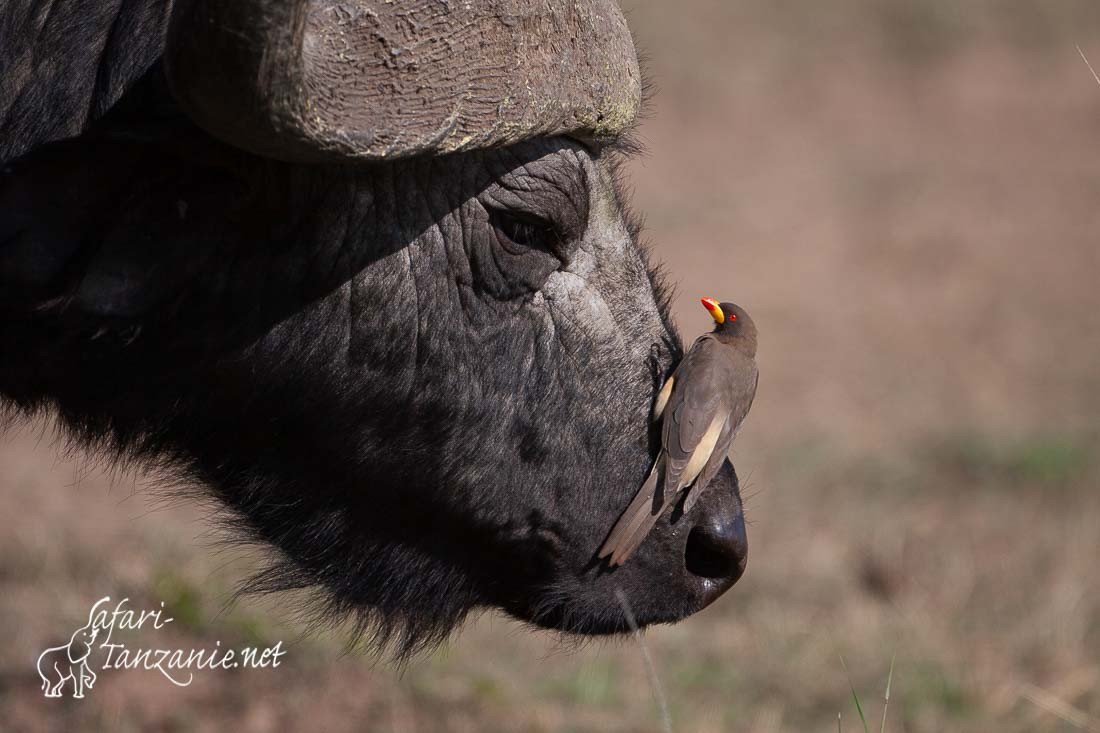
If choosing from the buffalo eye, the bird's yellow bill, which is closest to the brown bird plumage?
the bird's yellow bill

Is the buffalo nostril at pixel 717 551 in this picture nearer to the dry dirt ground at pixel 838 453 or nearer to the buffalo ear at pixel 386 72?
the dry dirt ground at pixel 838 453

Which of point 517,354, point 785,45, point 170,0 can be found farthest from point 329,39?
point 785,45

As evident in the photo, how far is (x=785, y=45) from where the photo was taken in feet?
55.6

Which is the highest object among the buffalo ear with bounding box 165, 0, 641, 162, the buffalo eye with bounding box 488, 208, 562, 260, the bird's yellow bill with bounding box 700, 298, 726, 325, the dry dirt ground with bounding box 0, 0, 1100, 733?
the buffalo ear with bounding box 165, 0, 641, 162

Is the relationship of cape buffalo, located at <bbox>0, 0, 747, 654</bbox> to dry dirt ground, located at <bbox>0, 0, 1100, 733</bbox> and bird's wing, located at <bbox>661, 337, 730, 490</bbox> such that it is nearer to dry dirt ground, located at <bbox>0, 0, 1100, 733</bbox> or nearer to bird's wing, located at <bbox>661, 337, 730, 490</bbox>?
bird's wing, located at <bbox>661, 337, 730, 490</bbox>

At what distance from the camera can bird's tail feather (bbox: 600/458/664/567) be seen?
3025 millimetres

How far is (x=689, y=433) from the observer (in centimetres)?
300

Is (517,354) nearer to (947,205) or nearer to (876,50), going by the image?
(947,205)

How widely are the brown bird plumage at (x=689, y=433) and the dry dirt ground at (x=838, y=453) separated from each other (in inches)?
24.7

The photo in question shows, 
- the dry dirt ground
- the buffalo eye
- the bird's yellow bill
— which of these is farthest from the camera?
the dry dirt ground

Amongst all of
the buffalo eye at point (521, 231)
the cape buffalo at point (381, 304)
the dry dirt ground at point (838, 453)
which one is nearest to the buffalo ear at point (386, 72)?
the cape buffalo at point (381, 304)

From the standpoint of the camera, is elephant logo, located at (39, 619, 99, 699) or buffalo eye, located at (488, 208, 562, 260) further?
elephant logo, located at (39, 619, 99, 699)

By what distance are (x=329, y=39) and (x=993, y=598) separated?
4.62 metres

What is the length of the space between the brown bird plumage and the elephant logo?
1.91 m
